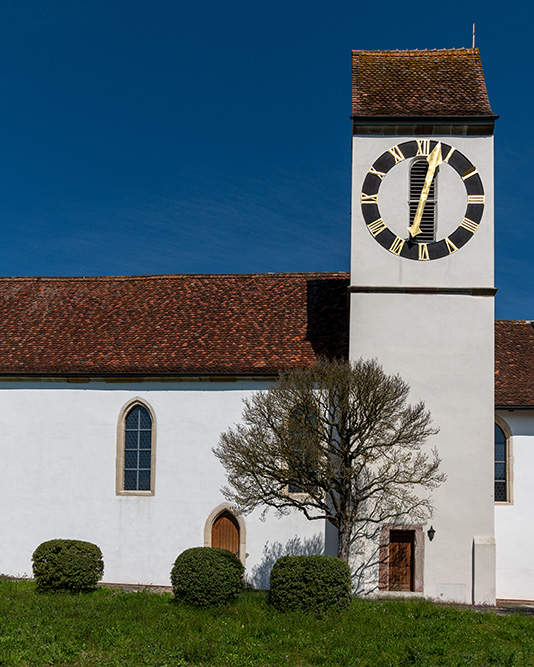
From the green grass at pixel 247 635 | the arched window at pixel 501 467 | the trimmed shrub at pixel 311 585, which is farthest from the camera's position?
the arched window at pixel 501 467

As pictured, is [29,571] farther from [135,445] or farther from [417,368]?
[417,368]

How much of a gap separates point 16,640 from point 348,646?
6006 mm

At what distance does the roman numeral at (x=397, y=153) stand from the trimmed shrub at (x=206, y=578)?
37.6 feet

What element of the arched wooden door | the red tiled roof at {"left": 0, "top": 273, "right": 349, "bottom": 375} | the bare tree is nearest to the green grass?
the bare tree

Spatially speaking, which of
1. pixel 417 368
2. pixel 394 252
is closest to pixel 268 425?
pixel 417 368

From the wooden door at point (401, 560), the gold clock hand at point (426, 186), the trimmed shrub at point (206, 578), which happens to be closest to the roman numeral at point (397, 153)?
the gold clock hand at point (426, 186)

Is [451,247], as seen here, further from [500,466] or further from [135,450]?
[135,450]

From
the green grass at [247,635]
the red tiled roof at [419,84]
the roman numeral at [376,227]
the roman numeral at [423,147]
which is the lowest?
the green grass at [247,635]

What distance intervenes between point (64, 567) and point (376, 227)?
38.7ft

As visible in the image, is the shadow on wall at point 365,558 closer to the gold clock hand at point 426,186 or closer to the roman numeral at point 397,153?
the gold clock hand at point 426,186

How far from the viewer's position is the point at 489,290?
20203 mm

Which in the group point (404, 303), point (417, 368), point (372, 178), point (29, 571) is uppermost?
point (372, 178)

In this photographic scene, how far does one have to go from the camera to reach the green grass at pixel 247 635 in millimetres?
13094

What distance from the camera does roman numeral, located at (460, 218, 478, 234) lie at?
20.5 m
